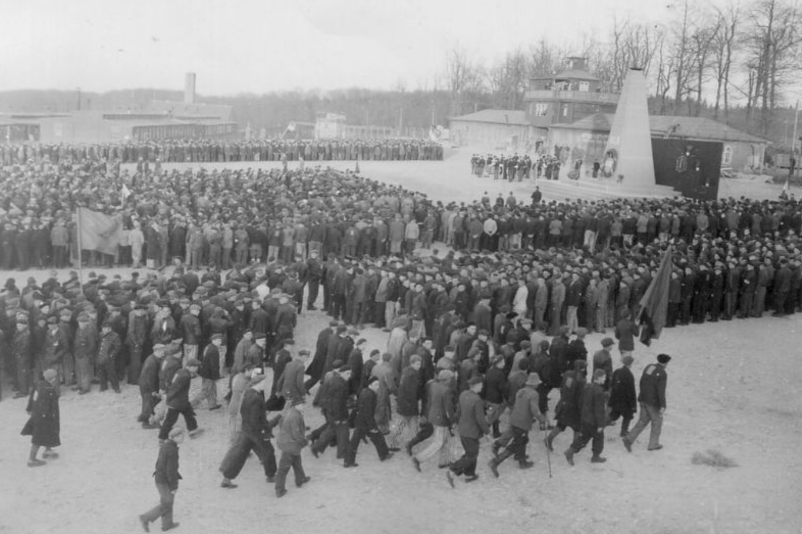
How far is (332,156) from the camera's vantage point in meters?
48.4

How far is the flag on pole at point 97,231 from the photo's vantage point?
17422mm

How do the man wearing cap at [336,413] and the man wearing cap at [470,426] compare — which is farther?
the man wearing cap at [336,413]

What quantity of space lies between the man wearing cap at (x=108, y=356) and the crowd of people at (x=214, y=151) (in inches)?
984

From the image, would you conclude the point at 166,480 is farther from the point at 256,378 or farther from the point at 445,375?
the point at 445,375

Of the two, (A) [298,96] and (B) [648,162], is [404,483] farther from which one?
(A) [298,96]

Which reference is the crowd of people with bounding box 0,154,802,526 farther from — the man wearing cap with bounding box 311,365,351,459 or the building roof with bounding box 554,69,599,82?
the building roof with bounding box 554,69,599,82

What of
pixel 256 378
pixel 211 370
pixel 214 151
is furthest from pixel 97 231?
pixel 214 151

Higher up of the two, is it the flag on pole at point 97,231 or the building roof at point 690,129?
the building roof at point 690,129

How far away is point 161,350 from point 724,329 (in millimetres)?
12088

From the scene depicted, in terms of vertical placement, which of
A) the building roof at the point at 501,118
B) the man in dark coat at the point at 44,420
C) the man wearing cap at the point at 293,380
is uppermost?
the building roof at the point at 501,118

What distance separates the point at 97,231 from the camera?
17.9m

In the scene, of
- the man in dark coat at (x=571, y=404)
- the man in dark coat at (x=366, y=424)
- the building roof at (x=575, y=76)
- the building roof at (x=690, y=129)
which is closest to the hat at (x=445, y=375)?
the man in dark coat at (x=366, y=424)

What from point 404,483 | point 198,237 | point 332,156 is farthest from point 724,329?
point 332,156

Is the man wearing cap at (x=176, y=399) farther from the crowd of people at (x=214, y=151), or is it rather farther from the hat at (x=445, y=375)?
the crowd of people at (x=214, y=151)
